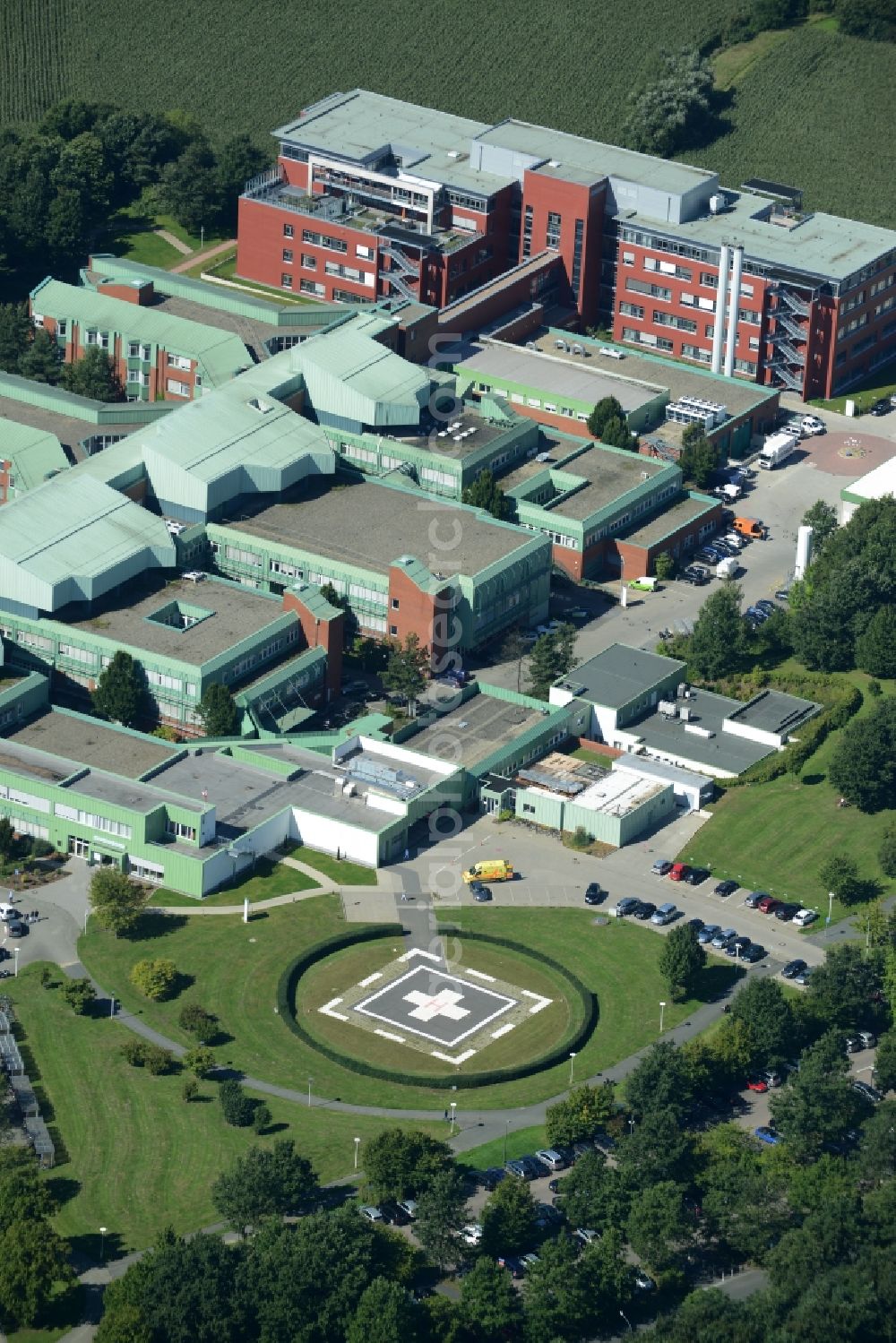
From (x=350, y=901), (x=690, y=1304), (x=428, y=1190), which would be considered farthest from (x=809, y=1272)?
(x=350, y=901)

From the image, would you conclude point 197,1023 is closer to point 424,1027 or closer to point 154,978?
point 154,978

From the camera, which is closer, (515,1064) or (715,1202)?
(715,1202)

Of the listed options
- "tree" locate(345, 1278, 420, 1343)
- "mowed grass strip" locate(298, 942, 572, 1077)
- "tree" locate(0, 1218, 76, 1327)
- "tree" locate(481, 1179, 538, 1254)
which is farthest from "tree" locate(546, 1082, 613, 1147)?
"tree" locate(0, 1218, 76, 1327)

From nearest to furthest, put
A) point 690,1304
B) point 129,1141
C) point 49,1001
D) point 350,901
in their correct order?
point 690,1304 → point 129,1141 → point 49,1001 → point 350,901

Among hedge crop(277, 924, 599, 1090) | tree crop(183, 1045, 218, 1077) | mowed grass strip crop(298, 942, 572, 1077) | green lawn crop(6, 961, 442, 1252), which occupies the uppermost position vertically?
tree crop(183, 1045, 218, 1077)

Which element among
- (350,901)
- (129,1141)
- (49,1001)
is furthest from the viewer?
(350,901)

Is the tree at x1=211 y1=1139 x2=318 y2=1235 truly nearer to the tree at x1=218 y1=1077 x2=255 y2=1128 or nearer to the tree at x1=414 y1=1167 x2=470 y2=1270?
the tree at x1=218 y1=1077 x2=255 y2=1128

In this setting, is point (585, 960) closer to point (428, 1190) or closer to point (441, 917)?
point (441, 917)
